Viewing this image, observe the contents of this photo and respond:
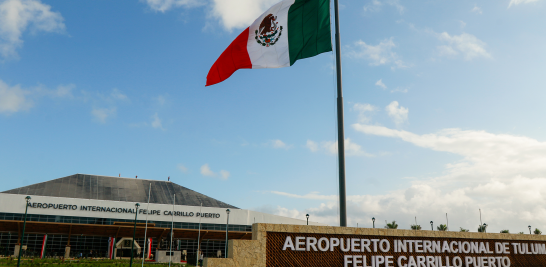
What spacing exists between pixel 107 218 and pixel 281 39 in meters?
54.3

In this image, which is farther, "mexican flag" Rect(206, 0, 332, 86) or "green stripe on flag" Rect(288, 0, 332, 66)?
"mexican flag" Rect(206, 0, 332, 86)

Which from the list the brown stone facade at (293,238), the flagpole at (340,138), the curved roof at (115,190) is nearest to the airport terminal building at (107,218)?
the curved roof at (115,190)

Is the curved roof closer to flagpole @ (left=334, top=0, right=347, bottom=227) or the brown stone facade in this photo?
the brown stone facade

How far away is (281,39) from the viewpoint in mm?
15656

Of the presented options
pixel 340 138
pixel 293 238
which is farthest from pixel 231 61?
pixel 293 238

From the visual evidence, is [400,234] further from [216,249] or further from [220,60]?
[216,249]

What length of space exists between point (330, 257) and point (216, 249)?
58.5 m

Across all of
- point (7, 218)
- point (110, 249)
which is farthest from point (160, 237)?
point (7, 218)

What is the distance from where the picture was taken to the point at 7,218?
55.5 metres

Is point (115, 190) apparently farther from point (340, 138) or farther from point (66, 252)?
point (340, 138)

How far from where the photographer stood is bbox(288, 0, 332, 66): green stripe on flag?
14.8 meters

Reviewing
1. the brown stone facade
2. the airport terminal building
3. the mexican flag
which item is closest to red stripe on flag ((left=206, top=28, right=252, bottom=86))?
the mexican flag

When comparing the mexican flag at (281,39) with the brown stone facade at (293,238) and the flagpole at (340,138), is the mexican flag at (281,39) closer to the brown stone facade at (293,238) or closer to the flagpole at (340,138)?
the flagpole at (340,138)

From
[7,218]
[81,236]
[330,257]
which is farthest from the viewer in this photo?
[81,236]
